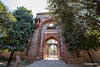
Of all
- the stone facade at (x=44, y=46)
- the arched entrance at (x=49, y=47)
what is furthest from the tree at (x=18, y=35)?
the arched entrance at (x=49, y=47)

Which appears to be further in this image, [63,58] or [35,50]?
[35,50]

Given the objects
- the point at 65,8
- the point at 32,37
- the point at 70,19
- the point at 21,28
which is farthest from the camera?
the point at 32,37

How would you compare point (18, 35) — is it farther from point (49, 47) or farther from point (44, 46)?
point (49, 47)

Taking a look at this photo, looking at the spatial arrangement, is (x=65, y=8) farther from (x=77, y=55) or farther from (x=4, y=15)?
(x=77, y=55)

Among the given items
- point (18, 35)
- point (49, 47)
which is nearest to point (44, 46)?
point (18, 35)

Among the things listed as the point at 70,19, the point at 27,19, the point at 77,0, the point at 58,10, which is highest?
the point at 27,19

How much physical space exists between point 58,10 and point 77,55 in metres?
7.65

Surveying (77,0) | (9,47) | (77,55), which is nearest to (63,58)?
(77,55)

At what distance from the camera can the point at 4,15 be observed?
556cm

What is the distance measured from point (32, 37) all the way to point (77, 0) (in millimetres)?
9130

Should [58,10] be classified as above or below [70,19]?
above

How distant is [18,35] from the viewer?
298 inches

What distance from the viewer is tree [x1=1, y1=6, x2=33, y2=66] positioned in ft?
23.1

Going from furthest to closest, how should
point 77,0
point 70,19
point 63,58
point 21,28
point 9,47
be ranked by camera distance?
point 63,58, point 21,28, point 9,47, point 70,19, point 77,0
